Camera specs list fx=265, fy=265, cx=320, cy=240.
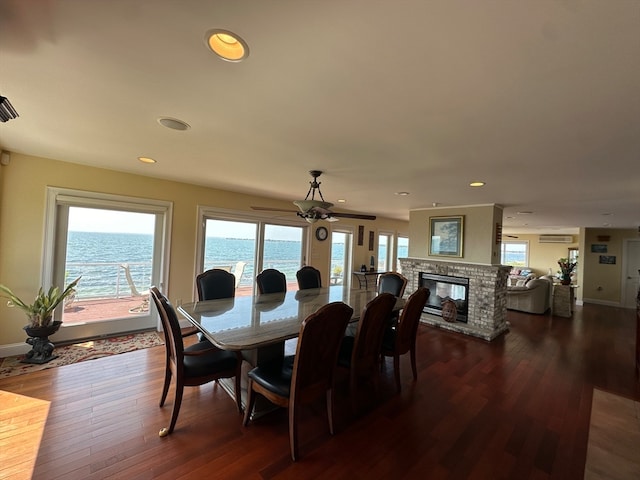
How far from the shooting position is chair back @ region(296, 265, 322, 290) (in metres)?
4.01

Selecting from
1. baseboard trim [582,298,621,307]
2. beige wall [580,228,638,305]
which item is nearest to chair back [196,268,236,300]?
beige wall [580,228,638,305]

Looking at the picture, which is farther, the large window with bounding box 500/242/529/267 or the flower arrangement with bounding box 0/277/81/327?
the large window with bounding box 500/242/529/267

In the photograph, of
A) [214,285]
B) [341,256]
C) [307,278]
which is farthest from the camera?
[341,256]

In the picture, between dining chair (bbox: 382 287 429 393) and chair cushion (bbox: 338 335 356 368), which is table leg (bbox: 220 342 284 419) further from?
dining chair (bbox: 382 287 429 393)

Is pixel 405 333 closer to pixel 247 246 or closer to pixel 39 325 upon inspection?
pixel 247 246

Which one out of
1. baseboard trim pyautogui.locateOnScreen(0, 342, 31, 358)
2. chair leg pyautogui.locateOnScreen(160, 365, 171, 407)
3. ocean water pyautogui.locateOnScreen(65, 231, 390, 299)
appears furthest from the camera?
ocean water pyautogui.locateOnScreen(65, 231, 390, 299)

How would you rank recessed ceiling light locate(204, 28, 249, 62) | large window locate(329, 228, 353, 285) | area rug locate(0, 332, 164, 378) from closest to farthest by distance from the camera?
recessed ceiling light locate(204, 28, 249, 62) → area rug locate(0, 332, 164, 378) → large window locate(329, 228, 353, 285)

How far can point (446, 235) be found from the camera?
4988 millimetres

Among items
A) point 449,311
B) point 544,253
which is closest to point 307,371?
point 449,311

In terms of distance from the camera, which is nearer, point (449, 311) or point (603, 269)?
point (449, 311)

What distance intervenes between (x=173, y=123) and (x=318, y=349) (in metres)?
1.93

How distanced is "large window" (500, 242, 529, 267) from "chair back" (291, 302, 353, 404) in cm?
1122

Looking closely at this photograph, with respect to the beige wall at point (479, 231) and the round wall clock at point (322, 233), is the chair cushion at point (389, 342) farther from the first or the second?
the round wall clock at point (322, 233)

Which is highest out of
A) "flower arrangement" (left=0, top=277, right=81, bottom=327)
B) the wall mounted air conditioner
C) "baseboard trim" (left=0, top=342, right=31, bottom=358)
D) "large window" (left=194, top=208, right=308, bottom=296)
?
the wall mounted air conditioner
